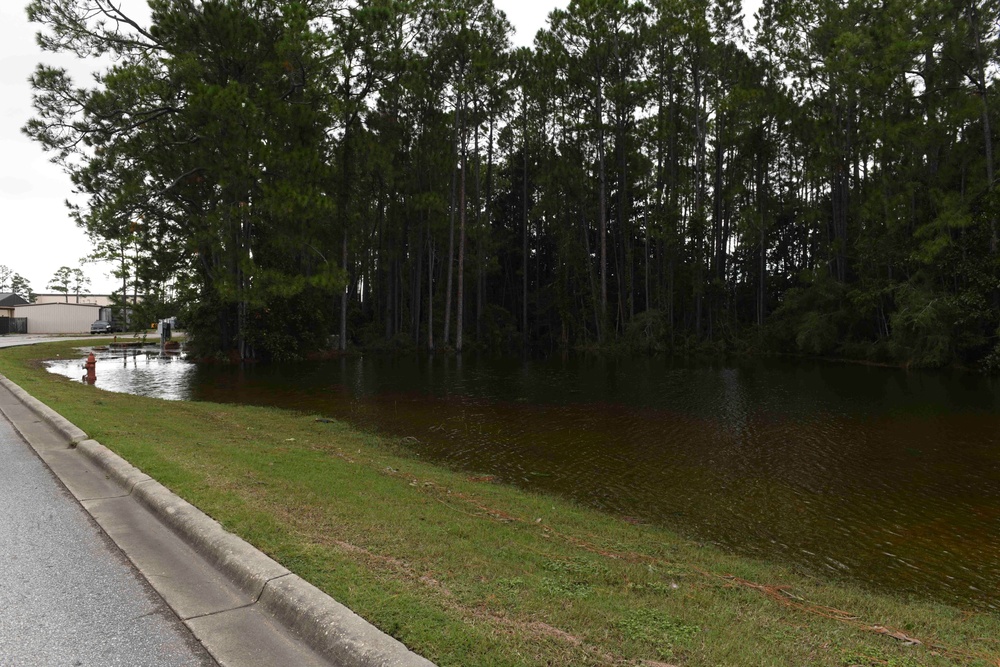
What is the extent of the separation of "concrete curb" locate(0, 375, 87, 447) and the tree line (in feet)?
45.3

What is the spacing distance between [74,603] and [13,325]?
73731 mm

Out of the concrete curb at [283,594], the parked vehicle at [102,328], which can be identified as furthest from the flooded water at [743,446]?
the parked vehicle at [102,328]

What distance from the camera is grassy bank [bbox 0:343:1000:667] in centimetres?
329

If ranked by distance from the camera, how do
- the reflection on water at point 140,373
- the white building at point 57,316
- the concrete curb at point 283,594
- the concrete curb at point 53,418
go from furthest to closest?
the white building at point 57,316, the reflection on water at point 140,373, the concrete curb at point 53,418, the concrete curb at point 283,594

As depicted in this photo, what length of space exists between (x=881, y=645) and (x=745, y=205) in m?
40.2

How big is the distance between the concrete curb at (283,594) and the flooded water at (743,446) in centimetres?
444

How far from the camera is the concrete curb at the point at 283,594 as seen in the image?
120 inches

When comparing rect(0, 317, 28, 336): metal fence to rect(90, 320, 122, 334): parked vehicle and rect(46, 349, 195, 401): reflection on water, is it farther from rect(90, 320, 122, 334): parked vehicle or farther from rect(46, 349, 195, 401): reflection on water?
rect(46, 349, 195, 401): reflection on water

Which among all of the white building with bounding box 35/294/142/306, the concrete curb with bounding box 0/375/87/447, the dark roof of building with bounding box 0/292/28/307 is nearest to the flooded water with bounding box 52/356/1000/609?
the concrete curb with bounding box 0/375/87/447

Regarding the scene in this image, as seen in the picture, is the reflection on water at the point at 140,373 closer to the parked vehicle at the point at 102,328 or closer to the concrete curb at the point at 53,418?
the concrete curb at the point at 53,418

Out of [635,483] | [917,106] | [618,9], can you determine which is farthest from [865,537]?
[618,9]

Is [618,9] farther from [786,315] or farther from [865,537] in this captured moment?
[865,537]

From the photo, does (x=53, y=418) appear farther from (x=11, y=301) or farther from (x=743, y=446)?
(x=11, y=301)

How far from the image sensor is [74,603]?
3.73 m
